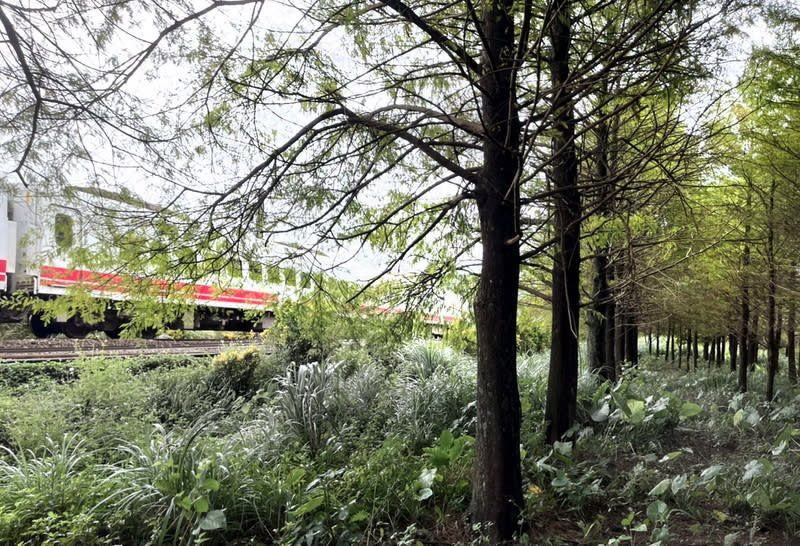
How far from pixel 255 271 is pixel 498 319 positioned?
1.60 meters

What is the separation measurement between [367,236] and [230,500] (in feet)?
6.55

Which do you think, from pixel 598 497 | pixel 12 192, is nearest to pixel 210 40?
pixel 12 192

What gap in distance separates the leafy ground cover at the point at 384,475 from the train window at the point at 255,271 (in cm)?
125

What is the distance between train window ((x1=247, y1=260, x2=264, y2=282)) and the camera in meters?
3.14

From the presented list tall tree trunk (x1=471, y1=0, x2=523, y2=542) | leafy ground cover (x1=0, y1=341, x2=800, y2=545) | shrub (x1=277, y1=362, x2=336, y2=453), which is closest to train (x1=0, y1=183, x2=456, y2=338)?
leafy ground cover (x1=0, y1=341, x2=800, y2=545)

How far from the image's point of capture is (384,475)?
351 cm

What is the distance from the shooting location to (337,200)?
3438 mm

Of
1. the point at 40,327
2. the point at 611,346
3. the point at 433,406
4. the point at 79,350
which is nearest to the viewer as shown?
the point at 433,406

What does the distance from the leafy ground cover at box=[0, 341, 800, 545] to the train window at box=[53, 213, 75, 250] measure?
1440 mm

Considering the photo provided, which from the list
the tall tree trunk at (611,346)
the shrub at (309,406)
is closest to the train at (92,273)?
the shrub at (309,406)

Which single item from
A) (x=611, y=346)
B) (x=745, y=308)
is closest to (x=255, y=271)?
(x=611, y=346)

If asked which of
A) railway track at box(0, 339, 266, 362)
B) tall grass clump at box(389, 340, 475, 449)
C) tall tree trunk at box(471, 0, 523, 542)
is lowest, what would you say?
railway track at box(0, 339, 266, 362)

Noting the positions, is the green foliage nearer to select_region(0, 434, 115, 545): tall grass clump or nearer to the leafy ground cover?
the leafy ground cover

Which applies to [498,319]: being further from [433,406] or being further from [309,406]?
[309,406]
